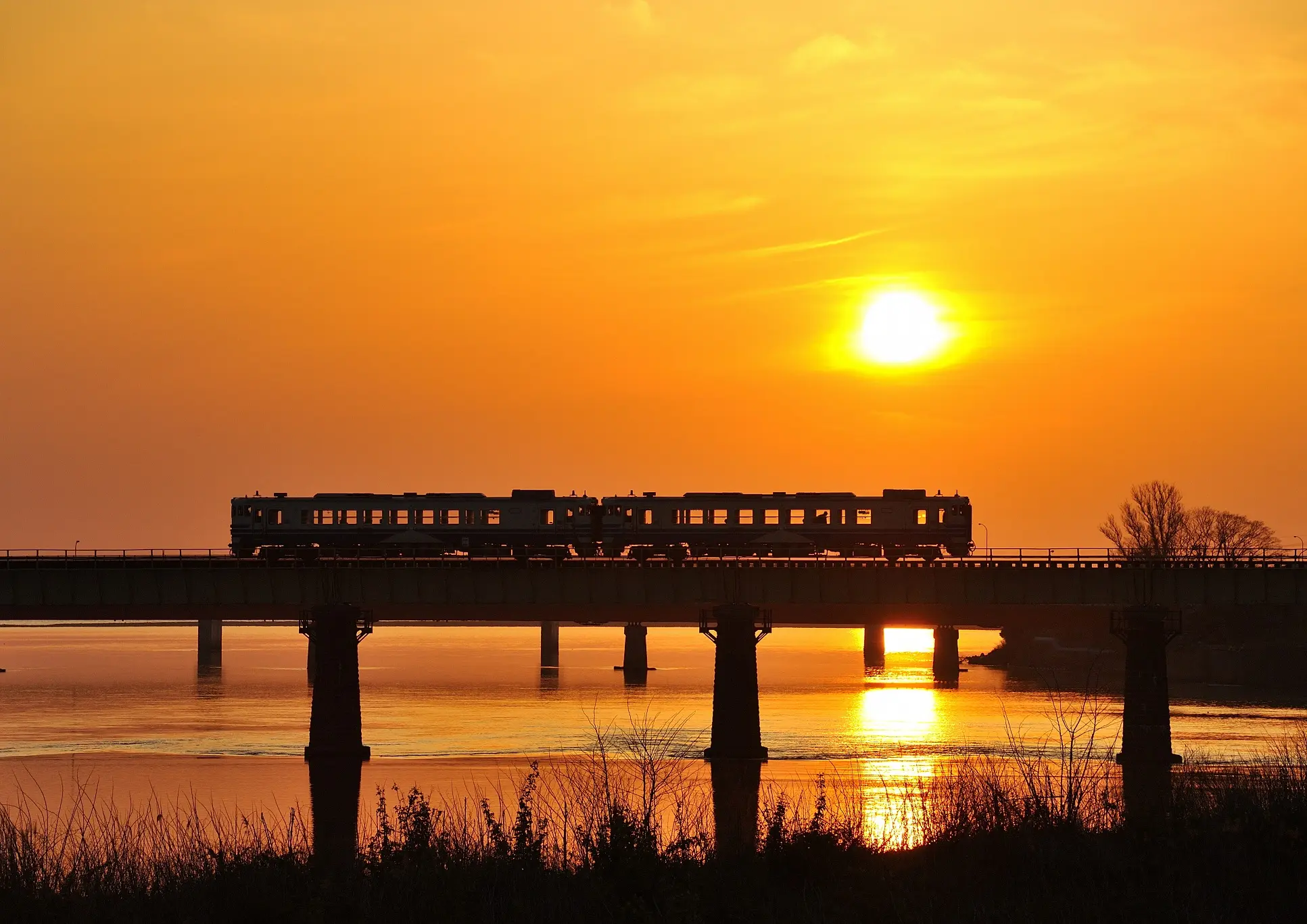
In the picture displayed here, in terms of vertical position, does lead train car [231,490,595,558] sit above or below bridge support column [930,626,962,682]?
above

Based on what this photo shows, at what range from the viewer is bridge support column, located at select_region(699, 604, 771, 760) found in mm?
73500

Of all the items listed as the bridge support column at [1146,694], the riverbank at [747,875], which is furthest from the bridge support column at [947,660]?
the riverbank at [747,875]

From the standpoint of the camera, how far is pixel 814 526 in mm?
83938

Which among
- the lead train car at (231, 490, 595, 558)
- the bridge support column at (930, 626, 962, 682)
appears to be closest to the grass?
the lead train car at (231, 490, 595, 558)

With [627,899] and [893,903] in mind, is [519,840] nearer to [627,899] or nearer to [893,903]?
[627,899]

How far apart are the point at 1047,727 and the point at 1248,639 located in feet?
151

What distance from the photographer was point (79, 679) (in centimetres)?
18800

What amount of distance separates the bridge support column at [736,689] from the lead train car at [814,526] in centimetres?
885

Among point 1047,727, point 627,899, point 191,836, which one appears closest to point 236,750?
point 1047,727

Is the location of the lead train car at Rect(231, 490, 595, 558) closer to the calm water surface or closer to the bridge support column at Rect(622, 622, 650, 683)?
the calm water surface

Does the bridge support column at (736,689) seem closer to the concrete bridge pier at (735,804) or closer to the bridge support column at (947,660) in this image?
the concrete bridge pier at (735,804)

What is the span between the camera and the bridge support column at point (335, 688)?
75688mm

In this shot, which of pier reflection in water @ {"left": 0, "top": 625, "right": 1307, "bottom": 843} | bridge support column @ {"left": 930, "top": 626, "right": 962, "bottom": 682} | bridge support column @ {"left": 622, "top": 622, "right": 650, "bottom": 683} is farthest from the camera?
bridge support column @ {"left": 622, "top": 622, "right": 650, "bottom": 683}

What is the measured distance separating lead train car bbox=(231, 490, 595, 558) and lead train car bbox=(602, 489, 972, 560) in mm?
3634
